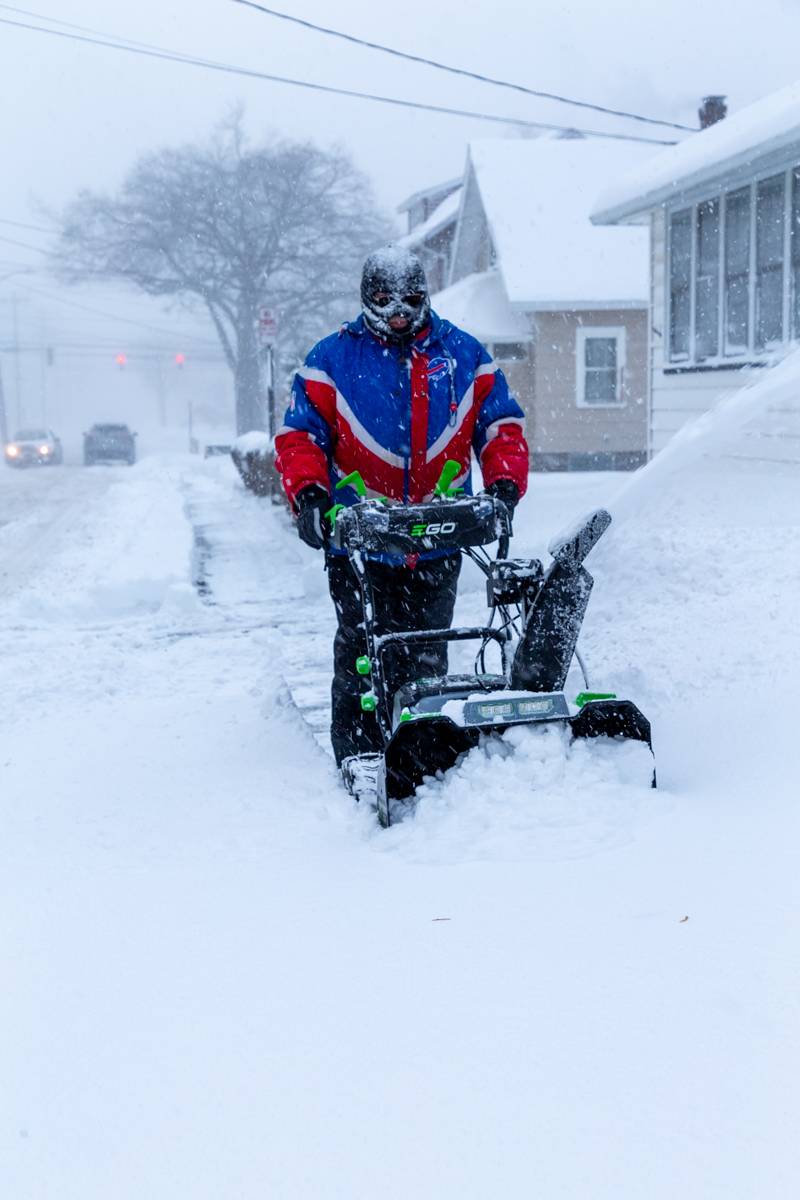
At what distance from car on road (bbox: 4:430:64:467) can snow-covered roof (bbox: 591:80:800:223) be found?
2889 cm

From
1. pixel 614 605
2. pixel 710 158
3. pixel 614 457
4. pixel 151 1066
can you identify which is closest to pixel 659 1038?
pixel 151 1066

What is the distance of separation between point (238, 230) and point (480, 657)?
4231 centimetres

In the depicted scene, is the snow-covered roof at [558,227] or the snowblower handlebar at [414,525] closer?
the snowblower handlebar at [414,525]

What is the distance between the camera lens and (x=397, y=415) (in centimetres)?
368

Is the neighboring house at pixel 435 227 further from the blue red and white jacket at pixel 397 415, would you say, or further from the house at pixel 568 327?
the blue red and white jacket at pixel 397 415

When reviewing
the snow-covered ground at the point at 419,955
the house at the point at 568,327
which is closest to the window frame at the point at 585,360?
the house at the point at 568,327

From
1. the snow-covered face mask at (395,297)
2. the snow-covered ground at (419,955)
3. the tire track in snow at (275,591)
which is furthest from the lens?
the tire track in snow at (275,591)

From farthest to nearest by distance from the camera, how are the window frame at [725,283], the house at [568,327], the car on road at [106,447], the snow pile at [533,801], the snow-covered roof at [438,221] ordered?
1. the car on road at [106,447]
2. the snow-covered roof at [438,221]
3. the house at [568,327]
4. the window frame at [725,283]
5. the snow pile at [533,801]

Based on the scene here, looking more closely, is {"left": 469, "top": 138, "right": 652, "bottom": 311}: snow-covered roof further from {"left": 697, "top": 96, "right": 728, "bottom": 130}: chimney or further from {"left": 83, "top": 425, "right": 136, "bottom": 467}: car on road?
{"left": 83, "top": 425, "right": 136, "bottom": 467}: car on road

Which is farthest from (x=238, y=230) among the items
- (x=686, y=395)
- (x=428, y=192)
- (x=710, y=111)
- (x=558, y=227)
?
(x=686, y=395)

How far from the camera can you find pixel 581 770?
309cm

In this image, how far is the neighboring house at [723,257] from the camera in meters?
11.1

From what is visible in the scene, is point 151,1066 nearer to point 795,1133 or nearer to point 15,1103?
point 15,1103

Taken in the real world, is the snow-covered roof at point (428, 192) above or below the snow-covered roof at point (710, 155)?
above
